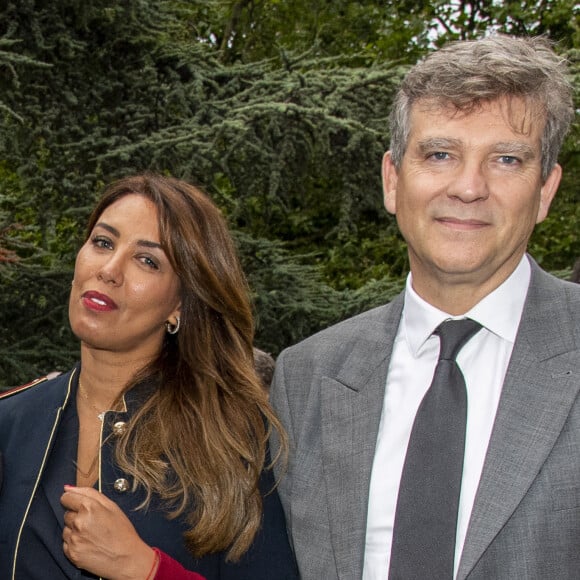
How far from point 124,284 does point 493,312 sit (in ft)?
3.75

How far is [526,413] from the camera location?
2143 mm

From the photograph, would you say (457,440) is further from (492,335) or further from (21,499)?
(21,499)

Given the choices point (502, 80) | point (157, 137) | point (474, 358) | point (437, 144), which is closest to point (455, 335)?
point (474, 358)

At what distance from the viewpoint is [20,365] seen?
248 inches

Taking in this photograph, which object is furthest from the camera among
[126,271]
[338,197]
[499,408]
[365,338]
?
[338,197]

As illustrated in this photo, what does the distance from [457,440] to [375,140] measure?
4.95 metres

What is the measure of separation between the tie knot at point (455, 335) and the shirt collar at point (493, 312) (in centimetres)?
2

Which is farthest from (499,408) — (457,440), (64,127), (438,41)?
(438,41)

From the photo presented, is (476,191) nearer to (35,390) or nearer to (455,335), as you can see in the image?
(455,335)

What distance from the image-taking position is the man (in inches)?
81.4

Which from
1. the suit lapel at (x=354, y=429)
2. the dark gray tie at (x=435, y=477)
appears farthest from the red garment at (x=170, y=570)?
the dark gray tie at (x=435, y=477)

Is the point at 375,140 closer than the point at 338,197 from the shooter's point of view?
Yes

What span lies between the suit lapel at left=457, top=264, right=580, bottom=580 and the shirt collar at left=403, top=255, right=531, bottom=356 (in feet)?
0.10

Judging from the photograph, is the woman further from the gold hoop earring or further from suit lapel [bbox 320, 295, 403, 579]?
suit lapel [bbox 320, 295, 403, 579]
